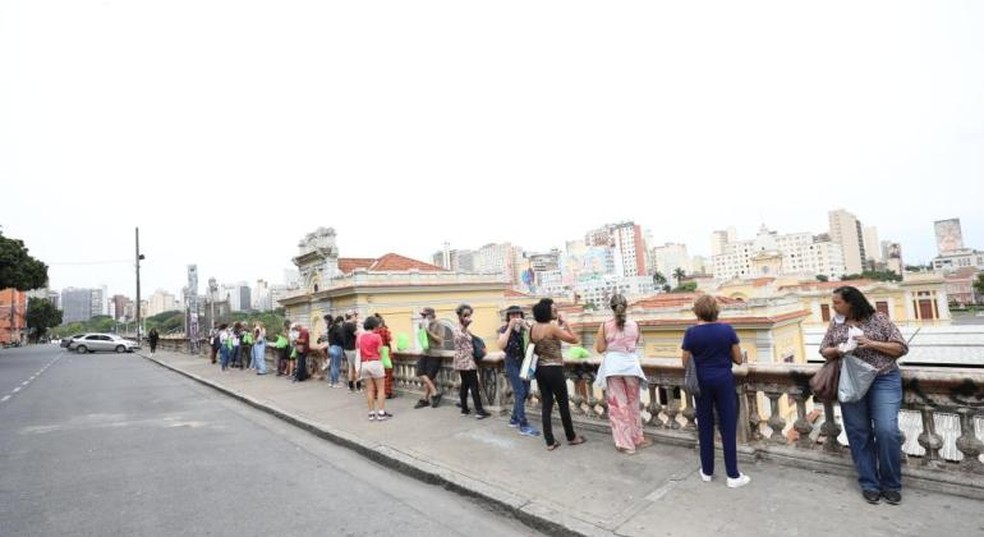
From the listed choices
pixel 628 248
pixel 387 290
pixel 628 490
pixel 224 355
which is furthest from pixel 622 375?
pixel 628 248

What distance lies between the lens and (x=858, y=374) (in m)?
3.69

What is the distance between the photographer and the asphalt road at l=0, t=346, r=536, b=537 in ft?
12.8

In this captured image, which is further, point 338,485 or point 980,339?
point 980,339

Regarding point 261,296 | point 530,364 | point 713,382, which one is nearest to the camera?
point 713,382

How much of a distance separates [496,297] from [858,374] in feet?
103

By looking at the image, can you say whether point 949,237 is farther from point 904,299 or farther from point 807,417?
point 807,417

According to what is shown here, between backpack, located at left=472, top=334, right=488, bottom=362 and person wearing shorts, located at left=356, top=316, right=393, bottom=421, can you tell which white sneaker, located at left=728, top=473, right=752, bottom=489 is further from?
person wearing shorts, located at left=356, top=316, right=393, bottom=421

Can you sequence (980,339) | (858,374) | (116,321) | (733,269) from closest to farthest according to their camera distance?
(858,374) → (980,339) → (116,321) → (733,269)

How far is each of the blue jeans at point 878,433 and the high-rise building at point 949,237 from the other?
190 metres

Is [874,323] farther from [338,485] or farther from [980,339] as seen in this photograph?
[980,339]

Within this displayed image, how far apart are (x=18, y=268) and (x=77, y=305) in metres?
155

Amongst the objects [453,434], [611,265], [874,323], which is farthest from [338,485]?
[611,265]

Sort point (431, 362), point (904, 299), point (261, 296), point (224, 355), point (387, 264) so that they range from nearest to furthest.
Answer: point (431, 362), point (224, 355), point (387, 264), point (904, 299), point (261, 296)

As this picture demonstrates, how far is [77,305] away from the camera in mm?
150750
